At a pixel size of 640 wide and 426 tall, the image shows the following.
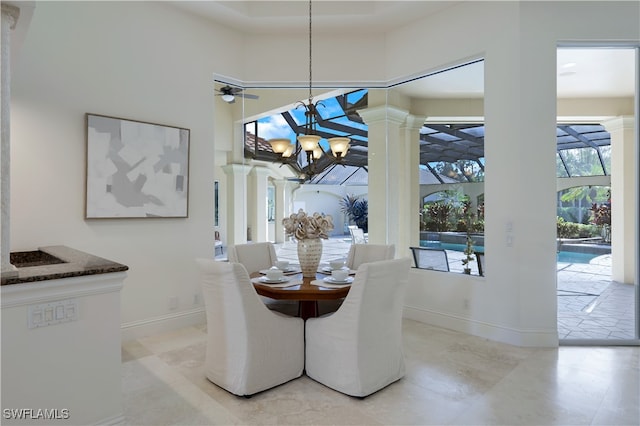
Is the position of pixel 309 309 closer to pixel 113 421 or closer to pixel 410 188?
pixel 113 421

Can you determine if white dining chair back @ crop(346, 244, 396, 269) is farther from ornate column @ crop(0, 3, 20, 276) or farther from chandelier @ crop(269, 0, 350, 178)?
ornate column @ crop(0, 3, 20, 276)

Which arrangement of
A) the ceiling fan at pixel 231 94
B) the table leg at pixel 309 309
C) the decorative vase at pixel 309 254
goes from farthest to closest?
the ceiling fan at pixel 231 94
the decorative vase at pixel 309 254
the table leg at pixel 309 309

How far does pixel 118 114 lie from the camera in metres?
3.49

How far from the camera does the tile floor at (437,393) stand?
2.23 m

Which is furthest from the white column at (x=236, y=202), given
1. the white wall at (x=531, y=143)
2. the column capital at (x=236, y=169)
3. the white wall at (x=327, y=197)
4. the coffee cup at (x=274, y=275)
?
the white wall at (x=531, y=143)

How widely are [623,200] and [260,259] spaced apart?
365 cm

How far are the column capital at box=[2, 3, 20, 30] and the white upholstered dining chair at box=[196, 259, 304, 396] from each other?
1632mm

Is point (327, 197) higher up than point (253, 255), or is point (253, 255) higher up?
point (327, 197)

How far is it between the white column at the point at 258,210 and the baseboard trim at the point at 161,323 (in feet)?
3.85

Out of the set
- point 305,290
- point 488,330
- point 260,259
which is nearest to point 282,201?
point 260,259

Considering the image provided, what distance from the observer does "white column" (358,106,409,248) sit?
4570 mm

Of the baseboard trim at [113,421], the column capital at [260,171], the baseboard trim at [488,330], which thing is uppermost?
the column capital at [260,171]

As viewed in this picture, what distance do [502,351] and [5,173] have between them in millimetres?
3782

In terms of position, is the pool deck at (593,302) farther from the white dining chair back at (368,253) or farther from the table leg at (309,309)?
the table leg at (309,309)
